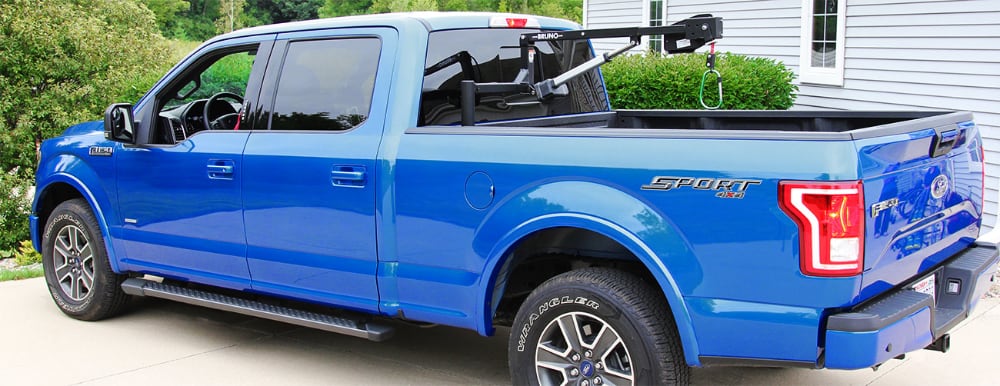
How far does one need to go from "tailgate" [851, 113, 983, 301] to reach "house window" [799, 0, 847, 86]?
24.9ft

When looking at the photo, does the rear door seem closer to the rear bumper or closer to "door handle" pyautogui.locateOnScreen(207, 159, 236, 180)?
"door handle" pyautogui.locateOnScreen(207, 159, 236, 180)

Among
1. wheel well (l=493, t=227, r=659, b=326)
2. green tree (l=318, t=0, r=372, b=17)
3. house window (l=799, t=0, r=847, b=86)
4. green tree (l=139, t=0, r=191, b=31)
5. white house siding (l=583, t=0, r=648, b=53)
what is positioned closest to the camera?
wheel well (l=493, t=227, r=659, b=326)

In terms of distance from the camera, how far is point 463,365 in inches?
214

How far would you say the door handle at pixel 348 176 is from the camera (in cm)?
473

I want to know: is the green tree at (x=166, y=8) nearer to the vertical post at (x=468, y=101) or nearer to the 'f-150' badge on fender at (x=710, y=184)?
the vertical post at (x=468, y=101)

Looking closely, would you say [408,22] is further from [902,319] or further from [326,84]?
[902,319]

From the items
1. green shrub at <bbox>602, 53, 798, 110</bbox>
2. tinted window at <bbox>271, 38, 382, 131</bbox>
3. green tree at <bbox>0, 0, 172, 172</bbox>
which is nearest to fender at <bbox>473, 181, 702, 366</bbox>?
tinted window at <bbox>271, 38, 382, 131</bbox>

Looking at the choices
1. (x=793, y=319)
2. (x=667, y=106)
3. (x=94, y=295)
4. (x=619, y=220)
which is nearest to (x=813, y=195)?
(x=793, y=319)

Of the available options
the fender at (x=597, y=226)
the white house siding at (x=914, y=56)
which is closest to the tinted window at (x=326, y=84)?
the fender at (x=597, y=226)

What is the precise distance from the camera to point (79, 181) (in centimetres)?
624

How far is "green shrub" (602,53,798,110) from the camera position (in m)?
11.0

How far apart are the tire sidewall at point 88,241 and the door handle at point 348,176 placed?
2248 mm

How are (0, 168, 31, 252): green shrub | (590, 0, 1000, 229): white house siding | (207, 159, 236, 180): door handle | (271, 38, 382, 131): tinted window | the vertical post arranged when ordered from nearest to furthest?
the vertical post < (271, 38, 382, 131): tinted window < (207, 159, 236, 180): door handle < (590, 0, 1000, 229): white house siding < (0, 168, 31, 252): green shrub

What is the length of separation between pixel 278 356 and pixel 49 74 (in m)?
11.1
